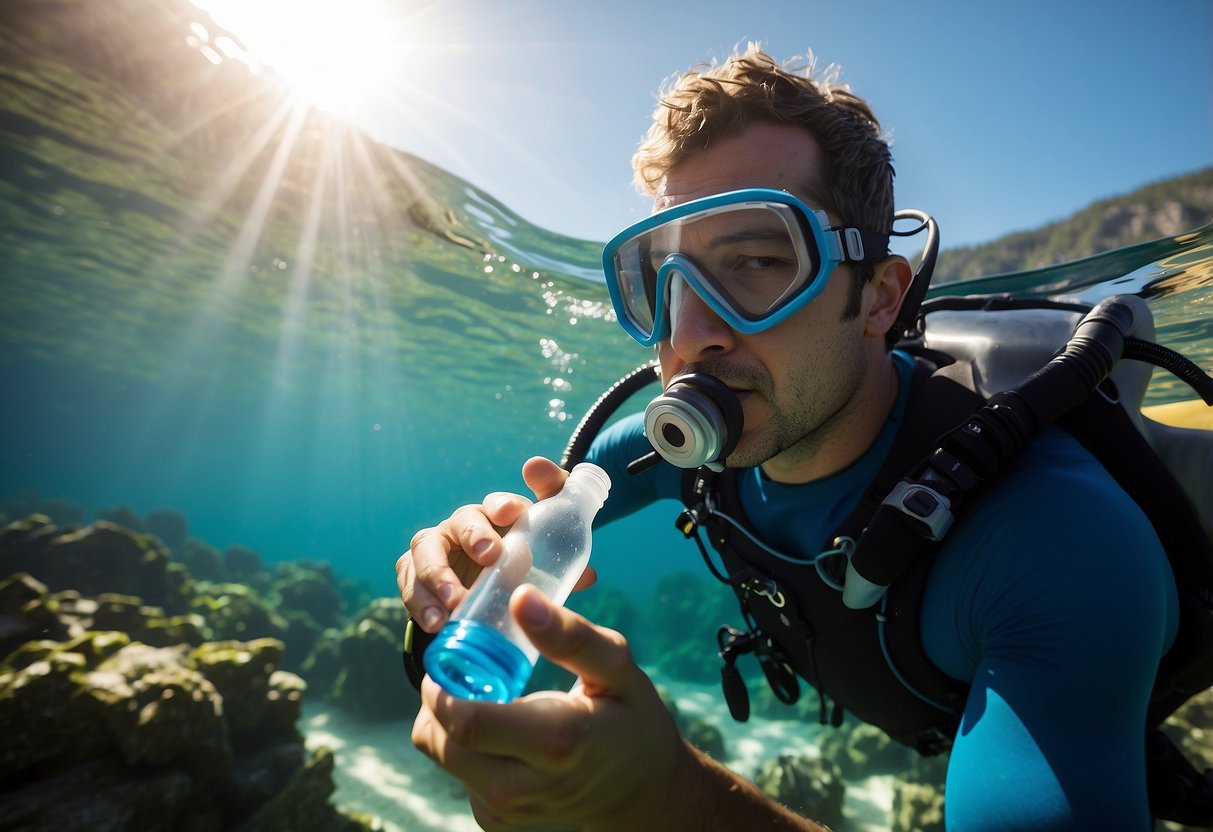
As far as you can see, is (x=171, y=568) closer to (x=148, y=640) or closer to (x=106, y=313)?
(x=148, y=640)

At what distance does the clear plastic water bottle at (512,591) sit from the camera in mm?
1164

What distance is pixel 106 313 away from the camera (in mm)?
25734

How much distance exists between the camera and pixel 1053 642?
1.60 m

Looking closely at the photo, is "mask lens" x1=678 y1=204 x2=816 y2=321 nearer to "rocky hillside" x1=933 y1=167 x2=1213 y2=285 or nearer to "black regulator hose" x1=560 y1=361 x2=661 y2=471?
"black regulator hose" x1=560 y1=361 x2=661 y2=471

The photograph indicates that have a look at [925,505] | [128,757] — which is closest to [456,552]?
[925,505]

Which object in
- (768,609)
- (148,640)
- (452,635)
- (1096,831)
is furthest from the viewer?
(148,640)

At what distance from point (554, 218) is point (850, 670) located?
9331 mm

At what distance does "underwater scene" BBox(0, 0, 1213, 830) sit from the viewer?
497cm

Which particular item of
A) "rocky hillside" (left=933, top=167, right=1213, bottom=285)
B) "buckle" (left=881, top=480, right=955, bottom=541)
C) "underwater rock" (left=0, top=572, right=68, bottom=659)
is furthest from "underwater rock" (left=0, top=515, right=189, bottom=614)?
"rocky hillside" (left=933, top=167, right=1213, bottom=285)

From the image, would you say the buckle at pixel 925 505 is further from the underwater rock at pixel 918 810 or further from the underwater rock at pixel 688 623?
the underwater rock at pixel 688 623

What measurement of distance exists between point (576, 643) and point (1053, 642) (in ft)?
4.92

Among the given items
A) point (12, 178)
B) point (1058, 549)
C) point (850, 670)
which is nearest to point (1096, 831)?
point (1058, 549)

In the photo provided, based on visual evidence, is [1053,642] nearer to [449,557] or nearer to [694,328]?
[694,328]

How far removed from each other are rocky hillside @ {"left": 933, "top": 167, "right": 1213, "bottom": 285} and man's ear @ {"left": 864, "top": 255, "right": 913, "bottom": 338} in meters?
6.80
